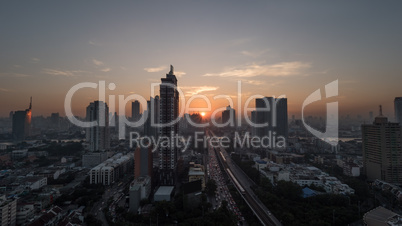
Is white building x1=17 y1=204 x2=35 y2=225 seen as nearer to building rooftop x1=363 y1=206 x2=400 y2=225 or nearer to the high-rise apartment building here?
the high-rise apartment building

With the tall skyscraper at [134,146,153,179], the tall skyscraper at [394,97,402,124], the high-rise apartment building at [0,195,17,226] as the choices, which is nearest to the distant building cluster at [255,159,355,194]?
the tall skyscraper at [134,146,153,179]

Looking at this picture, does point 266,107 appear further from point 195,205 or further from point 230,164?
point 195,205

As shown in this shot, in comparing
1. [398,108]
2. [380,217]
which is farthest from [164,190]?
[398,108]

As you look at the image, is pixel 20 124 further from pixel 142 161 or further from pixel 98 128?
pixel 142 161

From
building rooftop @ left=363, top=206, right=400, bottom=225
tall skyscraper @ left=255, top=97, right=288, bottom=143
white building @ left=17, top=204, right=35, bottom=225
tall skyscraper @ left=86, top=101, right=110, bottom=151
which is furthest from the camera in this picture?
tall skyscraper @ left=255, top=97, right=288, bottom=143

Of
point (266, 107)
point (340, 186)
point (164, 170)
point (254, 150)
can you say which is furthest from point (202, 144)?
point (340, 186)
